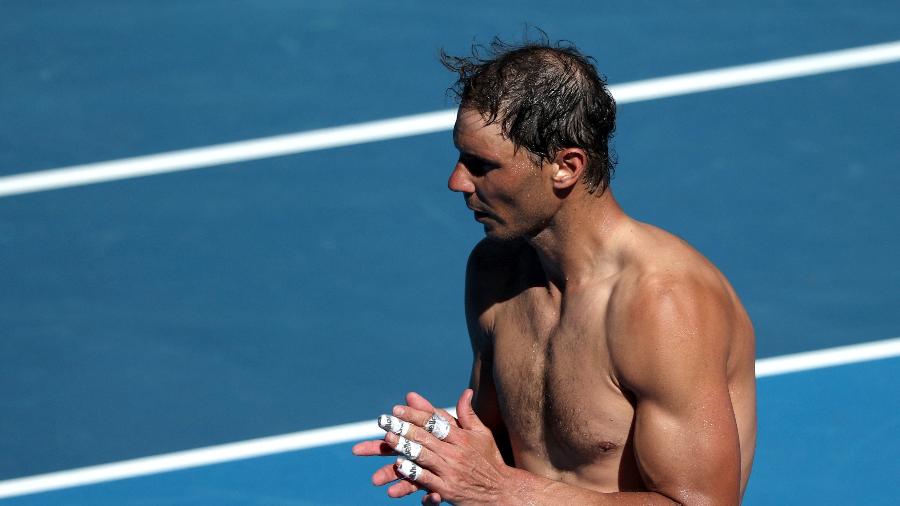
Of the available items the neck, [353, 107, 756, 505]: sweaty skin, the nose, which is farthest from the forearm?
the nose

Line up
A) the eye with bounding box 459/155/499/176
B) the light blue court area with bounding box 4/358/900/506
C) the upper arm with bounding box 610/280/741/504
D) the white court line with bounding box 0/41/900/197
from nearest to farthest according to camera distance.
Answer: the upper arm with bounding box 610/280/741/504
the eye with bounding box 459/155/499/176
the light blue court area with bounding box 4/358/900/506
the white court line with bounding box 0/41/900/197

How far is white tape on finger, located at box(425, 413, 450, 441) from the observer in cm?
370

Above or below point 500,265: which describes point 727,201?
above

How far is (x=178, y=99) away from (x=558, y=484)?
5.73 metres

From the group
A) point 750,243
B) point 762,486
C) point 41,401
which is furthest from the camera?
point 750,243

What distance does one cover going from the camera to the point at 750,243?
25.1ft

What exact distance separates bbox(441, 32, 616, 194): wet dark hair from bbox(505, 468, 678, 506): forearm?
33.3 inches

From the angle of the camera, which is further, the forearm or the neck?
the neck

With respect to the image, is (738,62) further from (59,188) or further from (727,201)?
(59,188)

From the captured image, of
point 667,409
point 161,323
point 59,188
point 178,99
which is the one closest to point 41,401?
point 161,323

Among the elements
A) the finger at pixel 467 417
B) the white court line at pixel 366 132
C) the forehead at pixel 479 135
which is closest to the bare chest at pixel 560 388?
the finger at pixel 467 417

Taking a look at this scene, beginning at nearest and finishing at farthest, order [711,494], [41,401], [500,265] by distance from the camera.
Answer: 1. [711,494]
2. [500,265]
3. [41,401]

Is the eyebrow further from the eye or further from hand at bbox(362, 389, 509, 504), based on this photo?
hand at bbox(362, 389, 509, 504)

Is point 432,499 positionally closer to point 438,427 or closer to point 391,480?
point 391,480
